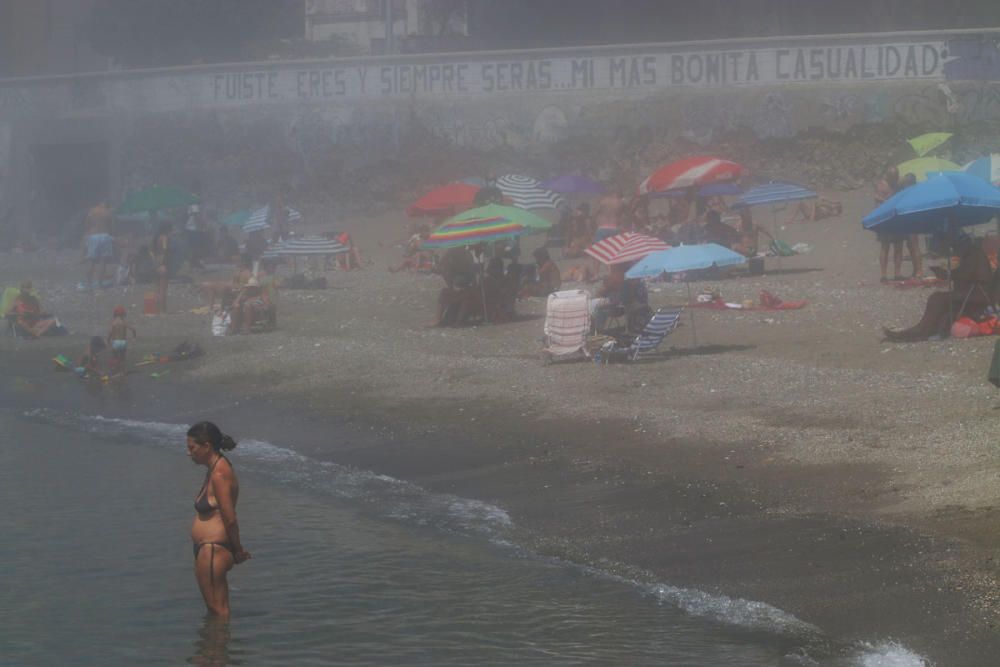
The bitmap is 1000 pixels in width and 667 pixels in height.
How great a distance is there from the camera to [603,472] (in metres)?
12.1

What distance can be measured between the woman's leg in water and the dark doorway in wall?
33.9 meters

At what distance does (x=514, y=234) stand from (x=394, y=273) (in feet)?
29.5

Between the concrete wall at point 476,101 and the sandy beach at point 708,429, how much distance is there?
28.8 ft

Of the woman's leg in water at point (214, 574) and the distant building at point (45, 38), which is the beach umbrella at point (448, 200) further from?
the distant building at point (45, 38)

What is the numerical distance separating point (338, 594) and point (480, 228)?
10761 millimetres

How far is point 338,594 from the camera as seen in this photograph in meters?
9.87

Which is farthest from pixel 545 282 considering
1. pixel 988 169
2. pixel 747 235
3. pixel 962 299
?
pixel 962 299

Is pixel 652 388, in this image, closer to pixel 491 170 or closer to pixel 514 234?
pixel 514 234

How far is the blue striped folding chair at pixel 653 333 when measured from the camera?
16281 mm

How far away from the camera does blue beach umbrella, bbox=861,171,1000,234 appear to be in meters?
16.2

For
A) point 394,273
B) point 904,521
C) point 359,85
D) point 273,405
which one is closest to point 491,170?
point 359,85

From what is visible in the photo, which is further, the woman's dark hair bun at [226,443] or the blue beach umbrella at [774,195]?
the blue beach umbrella at [774,195]

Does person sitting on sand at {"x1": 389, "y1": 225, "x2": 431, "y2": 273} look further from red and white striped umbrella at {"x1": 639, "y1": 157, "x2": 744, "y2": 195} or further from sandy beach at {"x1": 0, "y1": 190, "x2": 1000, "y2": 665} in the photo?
red and white striped umbrella at {"x1": 639, "y1": 157, "x2": 744, "y2": 195}

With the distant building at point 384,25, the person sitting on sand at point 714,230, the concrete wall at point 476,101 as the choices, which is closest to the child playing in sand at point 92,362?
the person sitting on sand at point 714,230
